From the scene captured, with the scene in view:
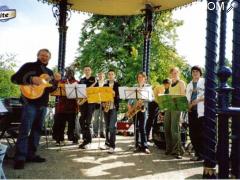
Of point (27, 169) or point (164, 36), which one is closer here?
point (27, 169)

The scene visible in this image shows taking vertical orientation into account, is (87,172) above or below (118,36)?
below

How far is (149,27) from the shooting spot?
11.8 m

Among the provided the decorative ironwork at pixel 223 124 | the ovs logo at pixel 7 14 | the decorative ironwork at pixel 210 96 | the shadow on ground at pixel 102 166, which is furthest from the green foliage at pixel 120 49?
the decorative ironwork at pixel 223 124

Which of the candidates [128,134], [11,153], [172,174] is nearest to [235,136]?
[172,174]

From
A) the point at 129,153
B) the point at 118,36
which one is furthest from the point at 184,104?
the point at 118,36

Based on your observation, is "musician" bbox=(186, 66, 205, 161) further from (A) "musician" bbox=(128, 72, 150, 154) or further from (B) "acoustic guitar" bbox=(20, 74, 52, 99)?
(B) "acoustic guitar" bbox=(20, 74, 52, 99)

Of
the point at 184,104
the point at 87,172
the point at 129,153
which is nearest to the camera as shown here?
the point at 87,172

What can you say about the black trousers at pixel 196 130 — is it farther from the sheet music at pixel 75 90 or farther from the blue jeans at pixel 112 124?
the sheet music at pixel 75 90

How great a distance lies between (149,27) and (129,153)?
4523 millimetres

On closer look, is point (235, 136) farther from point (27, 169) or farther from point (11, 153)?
point (11, 153)

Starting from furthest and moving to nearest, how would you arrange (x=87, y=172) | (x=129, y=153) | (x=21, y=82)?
(x=129, y=153), (x=21, y=82), (x=87, y=172)

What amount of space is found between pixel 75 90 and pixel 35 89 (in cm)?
191

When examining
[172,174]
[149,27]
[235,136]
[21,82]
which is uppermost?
[149,27]

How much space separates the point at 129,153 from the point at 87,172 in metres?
2.45
